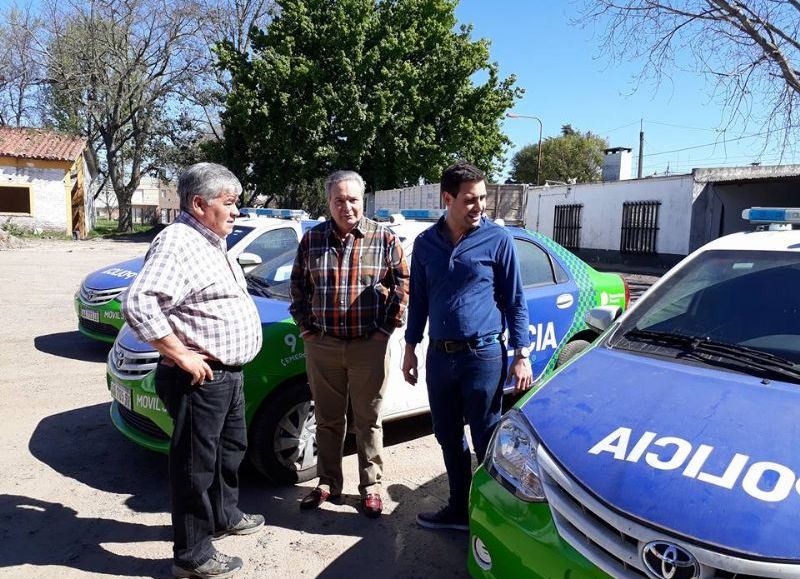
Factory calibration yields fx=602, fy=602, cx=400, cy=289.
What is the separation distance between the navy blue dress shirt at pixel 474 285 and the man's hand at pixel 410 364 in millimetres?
219

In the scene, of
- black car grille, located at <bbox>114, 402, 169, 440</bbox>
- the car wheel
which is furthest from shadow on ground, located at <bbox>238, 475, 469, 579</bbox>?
black car grille, located at <bbox>114, 402, 169, 440</bbox>

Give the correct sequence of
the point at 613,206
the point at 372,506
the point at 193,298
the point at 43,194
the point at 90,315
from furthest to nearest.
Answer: the point at 43,194, the point at 613,206, the point at 90,315, the point at 372,506, the point at 193,298

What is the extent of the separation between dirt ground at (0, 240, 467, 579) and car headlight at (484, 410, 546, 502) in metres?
0.86

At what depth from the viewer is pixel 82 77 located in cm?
2855

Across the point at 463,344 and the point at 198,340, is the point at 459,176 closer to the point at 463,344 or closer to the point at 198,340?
the point at 463,344

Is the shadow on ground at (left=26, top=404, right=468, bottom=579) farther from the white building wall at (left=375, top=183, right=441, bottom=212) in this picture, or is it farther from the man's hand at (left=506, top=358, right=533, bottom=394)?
the white building wall at (left=375, top=183, right=441, bottom=212)

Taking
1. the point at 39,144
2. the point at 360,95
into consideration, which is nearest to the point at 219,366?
the point at 360,95

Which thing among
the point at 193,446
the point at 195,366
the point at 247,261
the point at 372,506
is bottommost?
the point at 372,506

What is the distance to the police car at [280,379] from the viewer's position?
3.32m

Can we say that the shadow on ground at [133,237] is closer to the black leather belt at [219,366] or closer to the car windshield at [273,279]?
the car windshield at [273,279]

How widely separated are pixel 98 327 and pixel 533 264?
4.44m

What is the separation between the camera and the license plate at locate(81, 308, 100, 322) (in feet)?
20.0

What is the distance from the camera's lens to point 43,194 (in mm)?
24969

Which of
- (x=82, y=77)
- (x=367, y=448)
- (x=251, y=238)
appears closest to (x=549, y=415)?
(x=367, y=448)
